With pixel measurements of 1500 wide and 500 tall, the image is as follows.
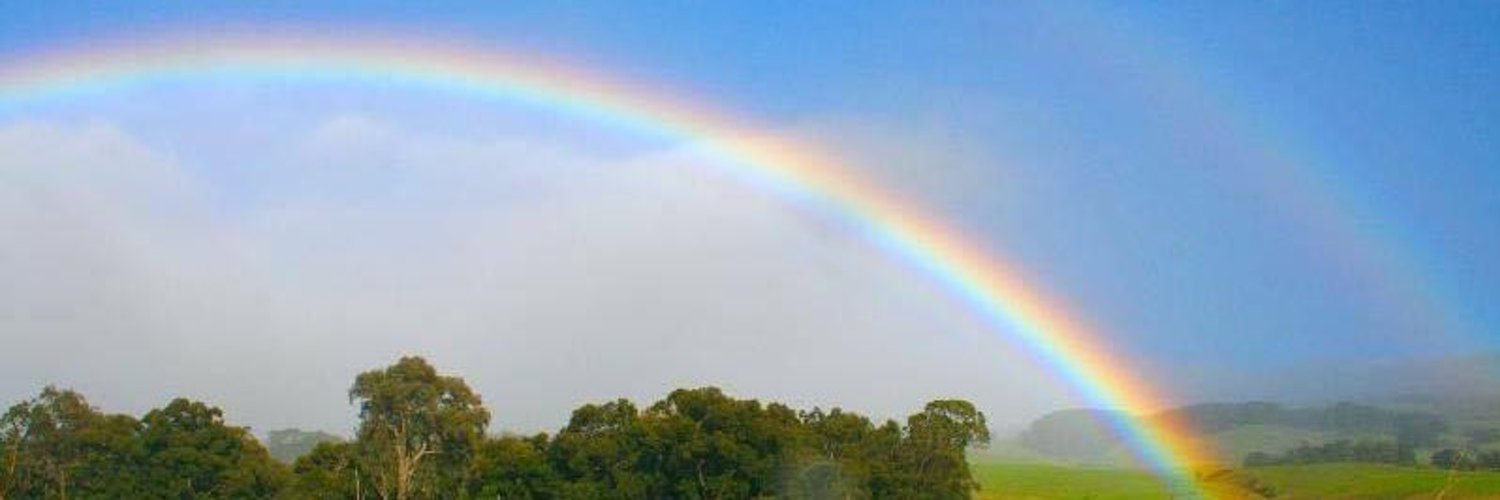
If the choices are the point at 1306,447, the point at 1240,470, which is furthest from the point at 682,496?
the point at 1306,447

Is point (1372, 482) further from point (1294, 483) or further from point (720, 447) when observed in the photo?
point (720, 447)

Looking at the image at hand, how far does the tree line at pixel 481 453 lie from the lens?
4241 centimetres

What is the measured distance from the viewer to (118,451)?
50562mm

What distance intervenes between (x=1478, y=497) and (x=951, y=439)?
1100 inches

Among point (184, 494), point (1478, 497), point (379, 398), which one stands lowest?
point (1478, 497)

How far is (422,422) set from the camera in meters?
53.6

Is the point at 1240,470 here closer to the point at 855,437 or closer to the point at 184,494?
the point at 855,437

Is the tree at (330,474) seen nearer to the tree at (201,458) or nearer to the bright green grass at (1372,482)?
the tree at (201,458)

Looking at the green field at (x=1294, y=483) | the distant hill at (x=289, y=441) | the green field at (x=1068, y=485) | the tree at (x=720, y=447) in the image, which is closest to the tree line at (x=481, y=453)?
the tree at (x=720, y=447)

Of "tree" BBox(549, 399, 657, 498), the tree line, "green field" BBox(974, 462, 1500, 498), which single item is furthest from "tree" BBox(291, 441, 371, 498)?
"green field" BBox(974, 462, 1500, 498)

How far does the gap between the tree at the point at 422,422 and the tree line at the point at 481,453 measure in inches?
2.4

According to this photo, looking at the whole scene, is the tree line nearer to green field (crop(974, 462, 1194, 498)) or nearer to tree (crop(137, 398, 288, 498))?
tree (crop(137, 398, 288, 498))

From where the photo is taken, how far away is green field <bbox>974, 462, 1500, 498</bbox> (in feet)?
214

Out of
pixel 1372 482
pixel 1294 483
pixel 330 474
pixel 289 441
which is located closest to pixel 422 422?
pixel 330 474
